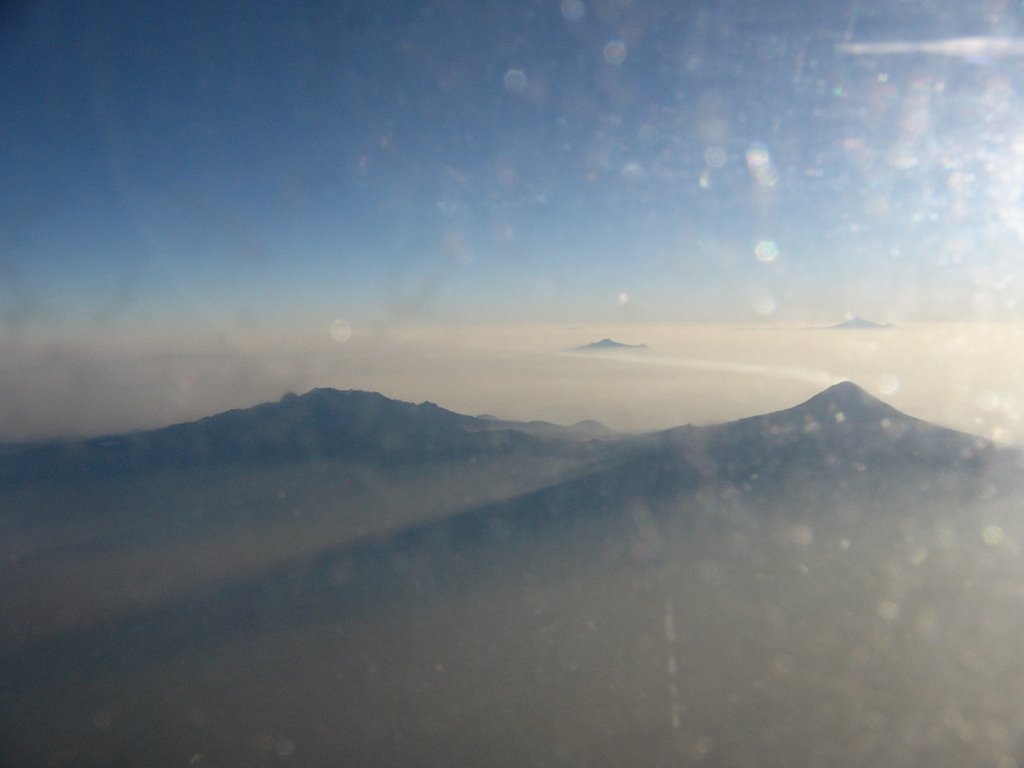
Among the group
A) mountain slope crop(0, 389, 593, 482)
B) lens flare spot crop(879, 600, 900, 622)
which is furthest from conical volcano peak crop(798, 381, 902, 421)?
lens flare spot crop(879, 600, 900, 622)

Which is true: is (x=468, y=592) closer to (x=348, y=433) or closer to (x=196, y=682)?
(x=196, y=682)

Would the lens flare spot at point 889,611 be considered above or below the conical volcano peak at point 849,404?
below

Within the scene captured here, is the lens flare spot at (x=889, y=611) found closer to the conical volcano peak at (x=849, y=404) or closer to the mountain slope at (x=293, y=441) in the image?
the conical volcano peak at (x=849, y=404)

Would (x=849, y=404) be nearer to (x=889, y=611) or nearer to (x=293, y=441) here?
(x=889, y=611)

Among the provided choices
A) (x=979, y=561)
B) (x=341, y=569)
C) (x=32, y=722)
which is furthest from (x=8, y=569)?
(x=979, y=561)

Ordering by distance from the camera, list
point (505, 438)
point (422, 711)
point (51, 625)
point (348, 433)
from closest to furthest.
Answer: point (422, 711) → point (51, 625) → point (505, 438) → point (348, 433)

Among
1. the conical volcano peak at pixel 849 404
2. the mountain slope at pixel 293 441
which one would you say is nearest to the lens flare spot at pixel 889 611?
the conical volcano peak at pixel 849 404

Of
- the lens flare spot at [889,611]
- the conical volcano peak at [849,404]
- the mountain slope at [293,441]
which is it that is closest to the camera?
the lens flare spot at [889,611]

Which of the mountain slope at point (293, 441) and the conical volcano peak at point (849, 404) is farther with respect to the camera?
the mountain slope at point (293, 441)

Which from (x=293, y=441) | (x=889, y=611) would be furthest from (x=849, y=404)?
(x=293, y=441)

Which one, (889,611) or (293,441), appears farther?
(293,441)

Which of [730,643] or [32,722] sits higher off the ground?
[730,643]
